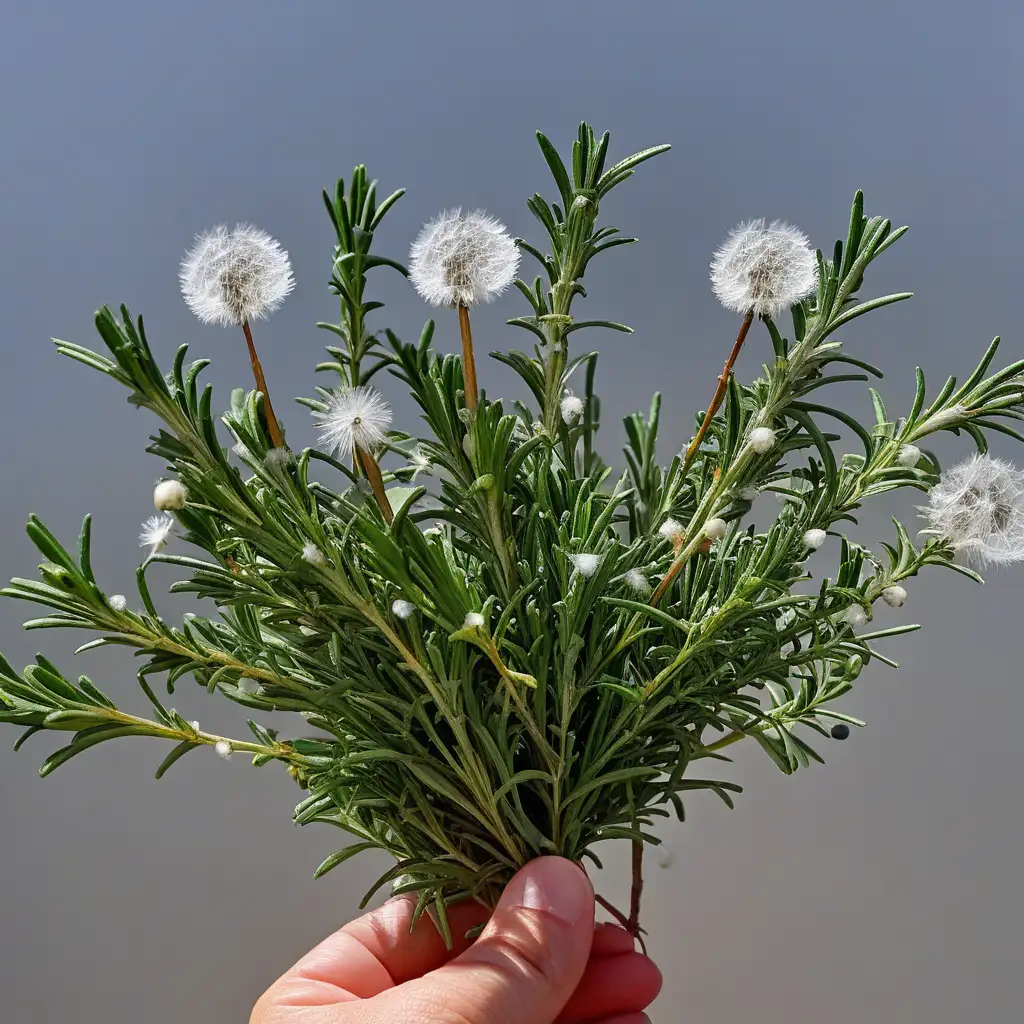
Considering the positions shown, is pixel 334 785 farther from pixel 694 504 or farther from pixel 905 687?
pixel 905 687

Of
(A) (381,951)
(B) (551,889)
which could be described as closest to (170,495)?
(B) (551,889)

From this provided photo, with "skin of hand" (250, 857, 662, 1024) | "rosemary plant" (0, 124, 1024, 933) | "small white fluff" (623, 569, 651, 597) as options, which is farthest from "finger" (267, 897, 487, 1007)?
"small white fluff" (623, 569, 651, 597)

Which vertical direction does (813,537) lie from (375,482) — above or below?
below

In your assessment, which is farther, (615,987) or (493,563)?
(615,987)

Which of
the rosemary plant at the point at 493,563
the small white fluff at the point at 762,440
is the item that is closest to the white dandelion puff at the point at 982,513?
the rosemary plant at the point at 493,563

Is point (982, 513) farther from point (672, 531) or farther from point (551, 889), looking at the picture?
point (551, 889)
